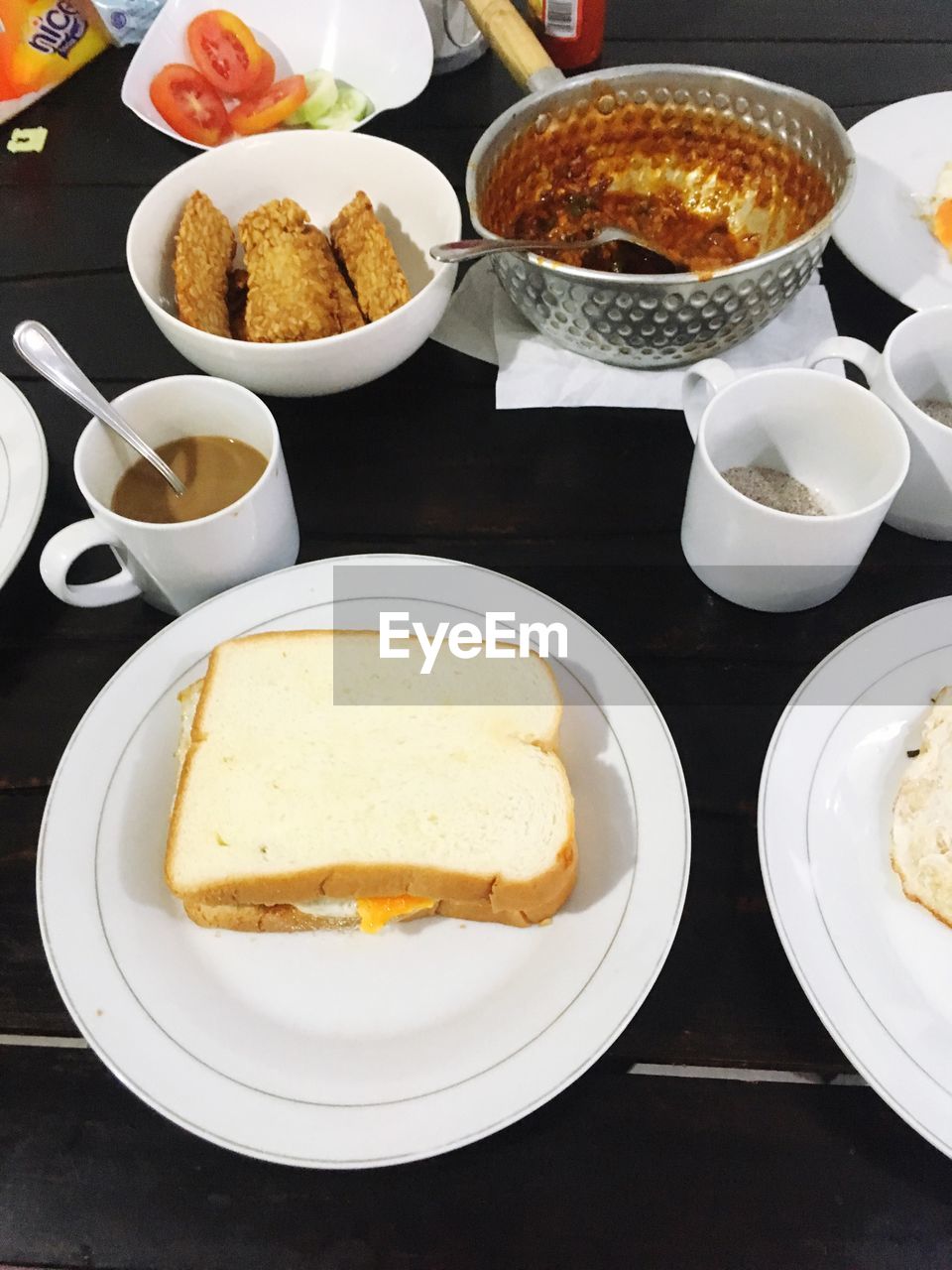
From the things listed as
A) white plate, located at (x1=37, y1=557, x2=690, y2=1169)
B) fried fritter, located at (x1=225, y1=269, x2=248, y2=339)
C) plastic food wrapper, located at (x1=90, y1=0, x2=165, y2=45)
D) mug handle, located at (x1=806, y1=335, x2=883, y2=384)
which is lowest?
white plate, located at (x1=37, y1=557, x2=690, y2=1169)

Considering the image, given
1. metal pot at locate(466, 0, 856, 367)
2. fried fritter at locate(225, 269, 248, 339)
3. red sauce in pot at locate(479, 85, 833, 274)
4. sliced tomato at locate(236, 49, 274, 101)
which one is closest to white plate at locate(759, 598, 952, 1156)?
metal pot at locate(466, 0, 856, 367)

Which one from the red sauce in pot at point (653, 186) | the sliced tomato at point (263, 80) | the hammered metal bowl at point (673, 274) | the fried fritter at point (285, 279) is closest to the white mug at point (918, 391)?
the hammered metal bowl at point (673, 274)

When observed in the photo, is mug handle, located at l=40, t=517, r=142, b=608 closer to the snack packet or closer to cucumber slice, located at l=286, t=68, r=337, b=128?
cucumber slice, located at l=286, t=68, r=337, b=128

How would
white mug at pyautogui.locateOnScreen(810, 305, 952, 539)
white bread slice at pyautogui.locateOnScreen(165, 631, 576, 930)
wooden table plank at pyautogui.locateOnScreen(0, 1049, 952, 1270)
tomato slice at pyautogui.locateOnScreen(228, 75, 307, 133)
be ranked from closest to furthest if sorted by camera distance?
wooden table plank at pyautogui.locateOnScreen(0, 1049, 952, 1270), white bread slice at pyautogui.locateOnScreen(165, 631, 576, 930), white mug at pyautogui.locateOnScreen(810, 305, 952, 539), tomato slice at pyautogui.locateOnScreen(228, 75, 307, 133)

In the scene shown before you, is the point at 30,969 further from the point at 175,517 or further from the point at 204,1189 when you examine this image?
the point at 175,517

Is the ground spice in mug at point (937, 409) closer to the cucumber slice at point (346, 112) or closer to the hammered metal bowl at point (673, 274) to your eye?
the hammered metal bowl at point (673, 274)

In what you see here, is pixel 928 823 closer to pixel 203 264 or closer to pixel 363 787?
pixel 363 787
